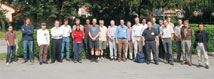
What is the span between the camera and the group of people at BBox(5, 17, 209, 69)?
10.4m

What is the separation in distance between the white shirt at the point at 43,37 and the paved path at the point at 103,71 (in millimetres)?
936

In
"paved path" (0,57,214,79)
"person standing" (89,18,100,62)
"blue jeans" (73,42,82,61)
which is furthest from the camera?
"person standing" (89,18,100,62)

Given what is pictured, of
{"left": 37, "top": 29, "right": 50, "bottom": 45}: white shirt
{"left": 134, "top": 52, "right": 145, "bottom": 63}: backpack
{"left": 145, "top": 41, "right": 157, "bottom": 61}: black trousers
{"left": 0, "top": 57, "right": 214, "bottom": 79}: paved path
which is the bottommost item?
{"left": 0, "top": 57, "right": 214, "bottom": 79}: paved path

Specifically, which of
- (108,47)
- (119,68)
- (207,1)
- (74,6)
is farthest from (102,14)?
(119,68)

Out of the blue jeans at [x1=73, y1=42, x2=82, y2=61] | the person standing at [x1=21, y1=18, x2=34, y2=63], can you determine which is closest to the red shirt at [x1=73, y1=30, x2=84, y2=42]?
the blue jeans at [x1=73, y1=42, x2=82, y2=61]

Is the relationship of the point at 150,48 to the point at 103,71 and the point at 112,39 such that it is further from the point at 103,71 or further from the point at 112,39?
the point at 103,71

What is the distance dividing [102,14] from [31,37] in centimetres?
2148

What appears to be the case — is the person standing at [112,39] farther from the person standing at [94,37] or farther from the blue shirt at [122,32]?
the person standing at [94,37]

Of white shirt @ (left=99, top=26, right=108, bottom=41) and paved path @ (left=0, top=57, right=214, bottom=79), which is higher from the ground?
white shirt @ (left=99, top=26, right=108, bottom=41)

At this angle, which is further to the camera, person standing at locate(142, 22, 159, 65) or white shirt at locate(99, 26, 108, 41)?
white shirt at locate(99, 26, 108, 41)

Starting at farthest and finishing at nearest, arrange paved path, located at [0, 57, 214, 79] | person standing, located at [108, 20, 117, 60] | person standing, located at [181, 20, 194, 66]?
person standing, located at [108, 20, 117, 60] → person standing, located at [181, 20, 194, 66] → paved path, located at [0, 57, 214, 79]

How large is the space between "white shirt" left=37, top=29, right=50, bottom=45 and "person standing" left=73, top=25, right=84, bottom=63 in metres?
1.11

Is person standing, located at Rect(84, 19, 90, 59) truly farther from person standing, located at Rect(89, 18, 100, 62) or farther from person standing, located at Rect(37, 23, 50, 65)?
person standing, located at Rect(37, 23, 50, 65)

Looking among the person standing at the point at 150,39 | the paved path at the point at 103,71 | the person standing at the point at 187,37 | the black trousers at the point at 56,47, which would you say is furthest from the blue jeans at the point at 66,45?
the person standing at the point at 187,37
